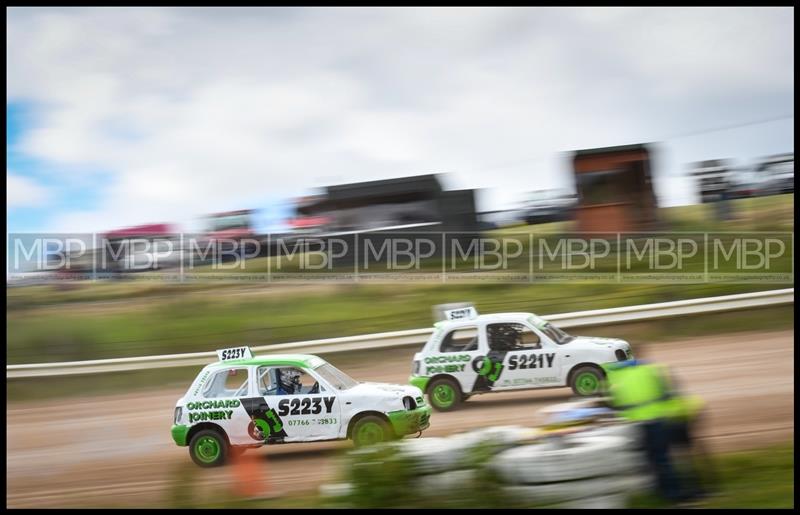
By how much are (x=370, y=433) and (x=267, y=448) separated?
6.46 feet

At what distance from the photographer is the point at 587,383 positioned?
12047 mm

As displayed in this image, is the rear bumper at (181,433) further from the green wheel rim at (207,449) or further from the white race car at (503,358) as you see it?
the white race car at (503,358)

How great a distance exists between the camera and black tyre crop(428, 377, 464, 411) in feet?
40.5

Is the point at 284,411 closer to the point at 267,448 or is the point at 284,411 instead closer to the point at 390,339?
the point at 267,448

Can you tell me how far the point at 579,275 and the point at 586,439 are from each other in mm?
9759

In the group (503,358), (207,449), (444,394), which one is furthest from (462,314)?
(207,449)

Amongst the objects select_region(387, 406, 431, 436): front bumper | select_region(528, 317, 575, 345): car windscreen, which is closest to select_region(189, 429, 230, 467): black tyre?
select_region(387, 406, 431, 436): front bumper

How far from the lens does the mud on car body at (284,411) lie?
33.3ft

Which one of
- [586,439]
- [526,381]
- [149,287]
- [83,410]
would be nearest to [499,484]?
[586,439]

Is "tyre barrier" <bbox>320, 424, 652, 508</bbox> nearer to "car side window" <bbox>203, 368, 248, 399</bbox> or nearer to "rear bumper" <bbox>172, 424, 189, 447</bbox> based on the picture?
"car side window" <bbox>203, 368, 248, 399</bbox>

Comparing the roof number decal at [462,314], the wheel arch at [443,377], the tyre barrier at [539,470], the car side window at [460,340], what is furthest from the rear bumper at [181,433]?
the roof number decal at [462,314]

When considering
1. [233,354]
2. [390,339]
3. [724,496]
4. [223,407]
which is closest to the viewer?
[724,496]

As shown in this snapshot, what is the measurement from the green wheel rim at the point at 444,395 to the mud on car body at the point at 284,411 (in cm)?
191

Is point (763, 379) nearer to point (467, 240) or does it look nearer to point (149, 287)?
point (467, 240)
